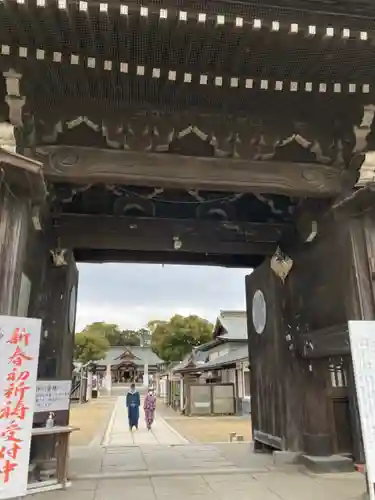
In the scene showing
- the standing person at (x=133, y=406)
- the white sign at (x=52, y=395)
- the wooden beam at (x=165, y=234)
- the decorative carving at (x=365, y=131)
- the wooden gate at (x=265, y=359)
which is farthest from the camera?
the standing person at (x=133, y=406)

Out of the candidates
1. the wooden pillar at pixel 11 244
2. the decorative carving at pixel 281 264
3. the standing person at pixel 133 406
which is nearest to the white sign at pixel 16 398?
the wooden pillar at pixel 11 244

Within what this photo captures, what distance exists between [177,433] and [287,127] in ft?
37.1

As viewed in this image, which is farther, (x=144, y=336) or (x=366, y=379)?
(x=144, y=336)

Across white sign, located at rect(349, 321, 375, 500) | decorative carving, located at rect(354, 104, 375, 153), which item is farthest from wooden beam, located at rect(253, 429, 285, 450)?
decorative carving, located at rect(354, 104, 375, 153)

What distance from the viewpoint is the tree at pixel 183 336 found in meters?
50.2

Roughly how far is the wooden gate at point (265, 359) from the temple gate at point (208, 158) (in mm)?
58

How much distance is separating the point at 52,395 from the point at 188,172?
10.4 feet

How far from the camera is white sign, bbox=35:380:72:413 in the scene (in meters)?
5.18

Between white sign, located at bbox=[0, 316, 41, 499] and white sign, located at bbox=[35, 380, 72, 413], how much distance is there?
4.51 feet

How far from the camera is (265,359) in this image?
751cm

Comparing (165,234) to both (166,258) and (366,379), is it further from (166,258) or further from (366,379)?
(366,379)

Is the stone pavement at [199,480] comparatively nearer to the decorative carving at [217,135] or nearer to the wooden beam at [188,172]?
the wooden beam at [188,172]

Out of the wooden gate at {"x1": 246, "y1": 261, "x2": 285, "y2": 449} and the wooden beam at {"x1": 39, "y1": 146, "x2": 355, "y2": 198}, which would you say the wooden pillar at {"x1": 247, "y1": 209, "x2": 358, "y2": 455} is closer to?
the wooden gate at {"x1": 246, "y1": 261, "x2": 285, "y2": 449}

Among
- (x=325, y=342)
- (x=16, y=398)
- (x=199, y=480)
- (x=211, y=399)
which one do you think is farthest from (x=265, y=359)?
(x=211, y=399)
